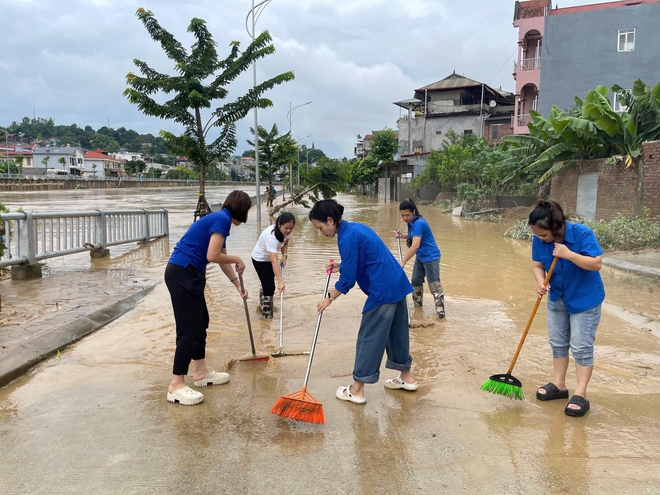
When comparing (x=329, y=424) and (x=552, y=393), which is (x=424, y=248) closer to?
(x=552, y=393)

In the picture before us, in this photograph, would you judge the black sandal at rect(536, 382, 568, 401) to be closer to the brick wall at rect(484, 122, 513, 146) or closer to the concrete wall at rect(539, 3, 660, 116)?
the concrete wall at rect(539, 3, 660, 116)

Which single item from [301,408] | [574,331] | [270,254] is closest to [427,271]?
[270,254]

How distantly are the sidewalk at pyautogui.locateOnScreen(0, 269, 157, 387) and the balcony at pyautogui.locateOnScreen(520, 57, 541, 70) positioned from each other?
2776 cm

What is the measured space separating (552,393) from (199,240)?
3.03 metres

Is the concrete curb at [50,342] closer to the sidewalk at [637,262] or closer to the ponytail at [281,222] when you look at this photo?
the ponytail at [281,222]

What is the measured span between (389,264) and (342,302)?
149 inches

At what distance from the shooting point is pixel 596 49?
81.6 feet

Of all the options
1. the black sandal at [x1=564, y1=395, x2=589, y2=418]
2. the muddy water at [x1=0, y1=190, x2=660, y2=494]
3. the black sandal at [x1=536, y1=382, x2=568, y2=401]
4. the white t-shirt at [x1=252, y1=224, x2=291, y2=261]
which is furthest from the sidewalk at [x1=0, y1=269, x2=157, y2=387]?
the black sandal at [x1=564, y1=395, x2=589, y2=418]

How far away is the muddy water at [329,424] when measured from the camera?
113 inches

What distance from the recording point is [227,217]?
3945 millimetres

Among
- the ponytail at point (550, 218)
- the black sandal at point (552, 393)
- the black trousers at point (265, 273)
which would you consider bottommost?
the black sandal at point (552, 393)

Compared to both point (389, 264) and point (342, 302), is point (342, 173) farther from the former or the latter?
point (389, 264)

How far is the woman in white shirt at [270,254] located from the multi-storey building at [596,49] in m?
24.0

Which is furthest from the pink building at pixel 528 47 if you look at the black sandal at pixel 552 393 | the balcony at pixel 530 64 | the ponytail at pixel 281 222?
the black sandal at pixel 552 393
